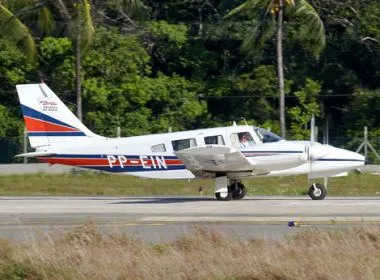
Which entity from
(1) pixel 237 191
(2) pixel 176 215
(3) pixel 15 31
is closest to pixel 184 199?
(1) pixel 237 191

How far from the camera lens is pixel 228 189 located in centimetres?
2947

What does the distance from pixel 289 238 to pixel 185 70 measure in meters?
32.4

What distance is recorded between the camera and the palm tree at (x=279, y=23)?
4134 cm

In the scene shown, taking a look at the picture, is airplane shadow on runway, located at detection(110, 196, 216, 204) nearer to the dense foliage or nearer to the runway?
the runway

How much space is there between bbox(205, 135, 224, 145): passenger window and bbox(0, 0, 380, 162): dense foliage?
46.6 ft

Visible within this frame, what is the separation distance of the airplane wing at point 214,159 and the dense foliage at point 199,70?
1424 cm

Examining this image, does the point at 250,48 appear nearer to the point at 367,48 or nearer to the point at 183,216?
the point at 367,48

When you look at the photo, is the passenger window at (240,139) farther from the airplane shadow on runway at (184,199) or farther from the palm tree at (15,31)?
the palm tree at (15,31)

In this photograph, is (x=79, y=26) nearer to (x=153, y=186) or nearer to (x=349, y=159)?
(x=153, y=186)

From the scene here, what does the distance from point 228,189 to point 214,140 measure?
4.38 ft

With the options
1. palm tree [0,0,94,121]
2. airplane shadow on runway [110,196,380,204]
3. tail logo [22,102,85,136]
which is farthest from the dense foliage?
airplane shadow on runway [110,196,380,204]

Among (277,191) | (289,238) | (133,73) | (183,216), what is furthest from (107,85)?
(289,238)

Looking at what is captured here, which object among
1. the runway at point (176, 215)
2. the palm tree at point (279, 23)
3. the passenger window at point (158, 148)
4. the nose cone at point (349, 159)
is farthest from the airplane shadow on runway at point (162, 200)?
the palm tree at point (279, 23)

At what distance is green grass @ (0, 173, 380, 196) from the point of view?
3347 cm
